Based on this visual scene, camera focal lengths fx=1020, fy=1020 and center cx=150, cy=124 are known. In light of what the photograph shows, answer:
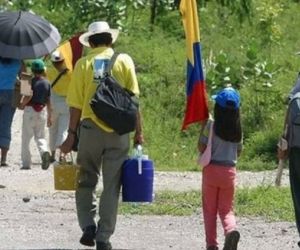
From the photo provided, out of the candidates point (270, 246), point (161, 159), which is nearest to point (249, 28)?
point (161, 159)

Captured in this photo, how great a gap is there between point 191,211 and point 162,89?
8.63 m

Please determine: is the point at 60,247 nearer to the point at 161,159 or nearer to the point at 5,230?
the point at 5,230

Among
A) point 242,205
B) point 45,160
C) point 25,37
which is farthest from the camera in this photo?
point 45,160

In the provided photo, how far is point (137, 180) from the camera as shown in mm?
8266

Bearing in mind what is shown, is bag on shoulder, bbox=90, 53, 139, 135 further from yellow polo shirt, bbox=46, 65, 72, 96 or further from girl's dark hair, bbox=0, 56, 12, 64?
yellow polo shirt, bbox=46, 65, 72, 96

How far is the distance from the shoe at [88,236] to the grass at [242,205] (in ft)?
6.69

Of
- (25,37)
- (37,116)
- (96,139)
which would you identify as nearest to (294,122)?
(96,139)

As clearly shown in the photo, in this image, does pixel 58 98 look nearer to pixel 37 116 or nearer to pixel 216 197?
pixel 37 116

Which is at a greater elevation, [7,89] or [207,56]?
[207,56]

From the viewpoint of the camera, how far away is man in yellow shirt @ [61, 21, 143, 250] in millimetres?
8156

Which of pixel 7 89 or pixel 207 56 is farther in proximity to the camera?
pixel 207 56

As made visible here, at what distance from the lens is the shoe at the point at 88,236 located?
827 centimetres

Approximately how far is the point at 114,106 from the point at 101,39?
0.68 m

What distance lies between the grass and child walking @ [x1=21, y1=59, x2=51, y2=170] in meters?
2.69
